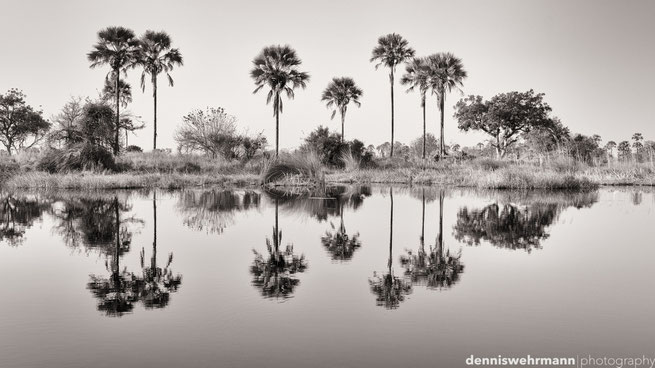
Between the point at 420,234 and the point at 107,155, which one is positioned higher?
the point at 107,155

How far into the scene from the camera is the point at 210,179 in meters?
33.7

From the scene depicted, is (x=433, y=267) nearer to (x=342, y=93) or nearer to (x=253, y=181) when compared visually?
(x=253, y=181)

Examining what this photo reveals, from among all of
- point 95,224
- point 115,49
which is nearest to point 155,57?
point 115,49

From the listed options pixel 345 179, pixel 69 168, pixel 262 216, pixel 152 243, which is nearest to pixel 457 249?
pixel 152 243

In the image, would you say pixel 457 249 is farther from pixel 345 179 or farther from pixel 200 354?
pixel 345 179

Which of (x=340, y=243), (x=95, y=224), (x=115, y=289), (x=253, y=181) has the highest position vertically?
(x=253, y=181)

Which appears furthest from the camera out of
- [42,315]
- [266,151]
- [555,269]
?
[266,151]

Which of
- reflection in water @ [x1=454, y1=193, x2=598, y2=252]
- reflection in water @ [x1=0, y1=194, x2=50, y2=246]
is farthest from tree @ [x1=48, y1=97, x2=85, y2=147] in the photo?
reflection in water @ [x1=454, y1=193, x2=598, y2=252]

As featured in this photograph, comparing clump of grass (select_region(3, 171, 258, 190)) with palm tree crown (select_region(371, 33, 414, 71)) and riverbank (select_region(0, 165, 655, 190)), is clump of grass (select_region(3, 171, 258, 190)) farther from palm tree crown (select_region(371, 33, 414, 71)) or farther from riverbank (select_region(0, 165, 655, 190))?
palm tree crown (select_region(371, 33, 414, 71))

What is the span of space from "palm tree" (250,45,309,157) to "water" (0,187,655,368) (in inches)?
1383

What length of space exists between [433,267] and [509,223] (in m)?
6.32

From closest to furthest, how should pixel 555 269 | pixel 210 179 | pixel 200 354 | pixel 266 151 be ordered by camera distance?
pixel 200 354 → pixel 555 269 → pixel 210 179 → pixel 266 151

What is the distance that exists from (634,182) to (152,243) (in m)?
33.1

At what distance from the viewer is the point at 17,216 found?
1503 centimetres
